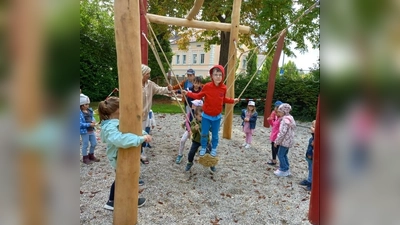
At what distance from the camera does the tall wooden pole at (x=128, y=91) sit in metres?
2.39

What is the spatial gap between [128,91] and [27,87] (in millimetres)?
1852

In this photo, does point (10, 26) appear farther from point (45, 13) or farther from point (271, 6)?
point (271, 6)

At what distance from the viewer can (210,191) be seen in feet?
12.8

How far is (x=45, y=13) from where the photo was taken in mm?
651

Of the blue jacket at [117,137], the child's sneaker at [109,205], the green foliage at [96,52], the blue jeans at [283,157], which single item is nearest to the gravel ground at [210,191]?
the child's sneaker at [109,205]

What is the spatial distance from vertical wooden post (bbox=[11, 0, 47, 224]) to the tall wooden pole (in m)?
1.82

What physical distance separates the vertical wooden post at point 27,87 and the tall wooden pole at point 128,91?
182cm

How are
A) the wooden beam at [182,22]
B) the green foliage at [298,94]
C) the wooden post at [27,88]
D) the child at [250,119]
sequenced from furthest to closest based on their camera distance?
1. the green foliage at [298,94]
2. the child at [250,119]
3. the wooden beam at [182,22]
4. the wooden post at [27,88]

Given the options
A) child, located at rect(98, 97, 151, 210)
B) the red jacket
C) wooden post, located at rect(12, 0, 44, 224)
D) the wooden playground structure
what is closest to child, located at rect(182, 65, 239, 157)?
the red jacket

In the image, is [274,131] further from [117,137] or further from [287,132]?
[117,137]

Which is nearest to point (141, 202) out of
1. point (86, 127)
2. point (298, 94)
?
point (86, 127)

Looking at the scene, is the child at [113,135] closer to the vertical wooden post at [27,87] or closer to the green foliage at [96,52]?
the vertical wooden post at [27,87]

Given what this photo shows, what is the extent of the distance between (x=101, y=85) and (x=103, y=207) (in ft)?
35.0

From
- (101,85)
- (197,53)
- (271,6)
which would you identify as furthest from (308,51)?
(197,53)
